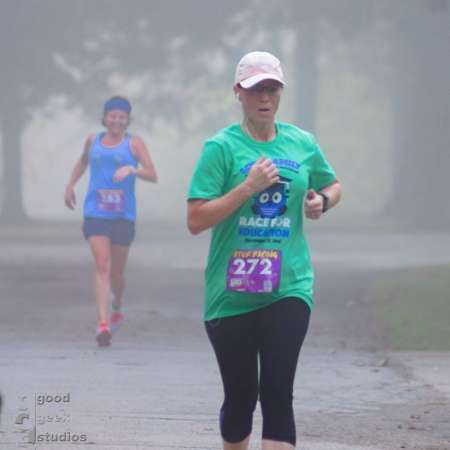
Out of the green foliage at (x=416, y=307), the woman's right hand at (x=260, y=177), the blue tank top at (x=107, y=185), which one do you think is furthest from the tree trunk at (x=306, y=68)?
the woman's right hand at (x=260, y=177)

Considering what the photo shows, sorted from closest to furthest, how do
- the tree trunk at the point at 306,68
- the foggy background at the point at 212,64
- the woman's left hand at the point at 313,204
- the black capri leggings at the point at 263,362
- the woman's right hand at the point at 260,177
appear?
the woman's right hand at the point at 260,177 → the black capri leggings at the point at 263,362 → the woman's left hand at the point at 313,204 → the foggy background at the point at 212,64 → the tree trunk at the point at 306,68

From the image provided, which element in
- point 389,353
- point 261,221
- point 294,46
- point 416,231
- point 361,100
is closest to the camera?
point 261,221

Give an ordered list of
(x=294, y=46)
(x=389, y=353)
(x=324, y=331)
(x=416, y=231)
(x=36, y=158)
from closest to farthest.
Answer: (x=389, y=353), (x=324, y=331), (x=416, y=231), (x=294, y=46), (x=36, y=158)

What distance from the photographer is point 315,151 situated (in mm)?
5547

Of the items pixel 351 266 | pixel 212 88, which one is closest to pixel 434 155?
pixel 212 88

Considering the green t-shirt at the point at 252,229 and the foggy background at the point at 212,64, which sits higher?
the foggy background at the point at 212,64

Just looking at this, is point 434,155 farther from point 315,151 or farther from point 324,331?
point 315,151

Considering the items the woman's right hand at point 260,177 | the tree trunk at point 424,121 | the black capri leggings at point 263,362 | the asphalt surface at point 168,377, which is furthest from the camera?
the tree trunk at point 424,121

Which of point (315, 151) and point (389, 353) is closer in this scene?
point (315, 151)

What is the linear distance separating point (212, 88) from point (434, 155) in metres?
8.46

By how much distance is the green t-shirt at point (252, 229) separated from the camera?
5.29 m

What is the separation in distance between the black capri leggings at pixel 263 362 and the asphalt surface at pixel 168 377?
1186 millimetres

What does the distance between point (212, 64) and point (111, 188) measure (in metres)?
23.4

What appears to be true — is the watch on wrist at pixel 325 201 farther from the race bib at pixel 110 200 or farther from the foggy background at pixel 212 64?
the foggy background at pixel 212 64
